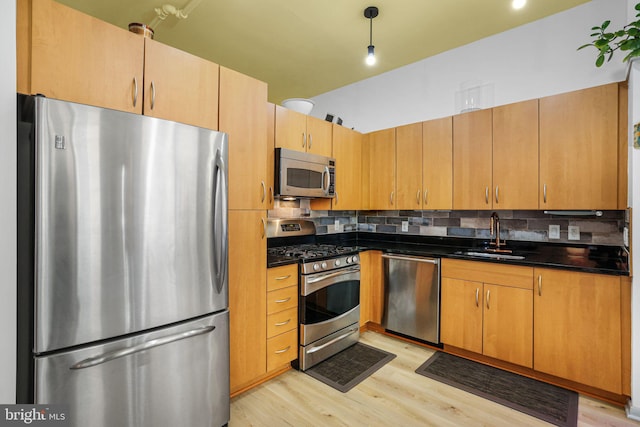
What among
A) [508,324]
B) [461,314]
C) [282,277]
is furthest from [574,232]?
[282,277]

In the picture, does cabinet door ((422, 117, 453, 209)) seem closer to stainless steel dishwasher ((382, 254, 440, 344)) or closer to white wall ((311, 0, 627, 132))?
white wall ((311, 0, 627, 132))

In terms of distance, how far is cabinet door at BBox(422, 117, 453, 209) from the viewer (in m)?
2.96

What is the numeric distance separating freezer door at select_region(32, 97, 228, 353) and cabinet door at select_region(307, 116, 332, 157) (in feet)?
4.31

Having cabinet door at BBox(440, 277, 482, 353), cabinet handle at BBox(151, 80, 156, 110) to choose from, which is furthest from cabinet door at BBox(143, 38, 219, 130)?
cabinet door at BBox(440, 277, 482, 353)

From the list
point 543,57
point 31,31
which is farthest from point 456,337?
point 31,31

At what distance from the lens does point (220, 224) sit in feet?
5.76

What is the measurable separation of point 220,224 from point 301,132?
1.43m

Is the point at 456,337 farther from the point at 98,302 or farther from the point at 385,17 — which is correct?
the point at 385,17

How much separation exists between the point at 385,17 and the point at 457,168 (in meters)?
1.46

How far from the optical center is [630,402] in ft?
6.35

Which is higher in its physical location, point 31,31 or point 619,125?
point 31,31

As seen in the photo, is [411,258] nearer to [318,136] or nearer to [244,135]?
[318,136]

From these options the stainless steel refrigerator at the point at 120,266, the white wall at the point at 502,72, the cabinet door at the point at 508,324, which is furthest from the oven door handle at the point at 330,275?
the white wall at the point at 502,72

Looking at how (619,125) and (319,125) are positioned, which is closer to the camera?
(619,125)
